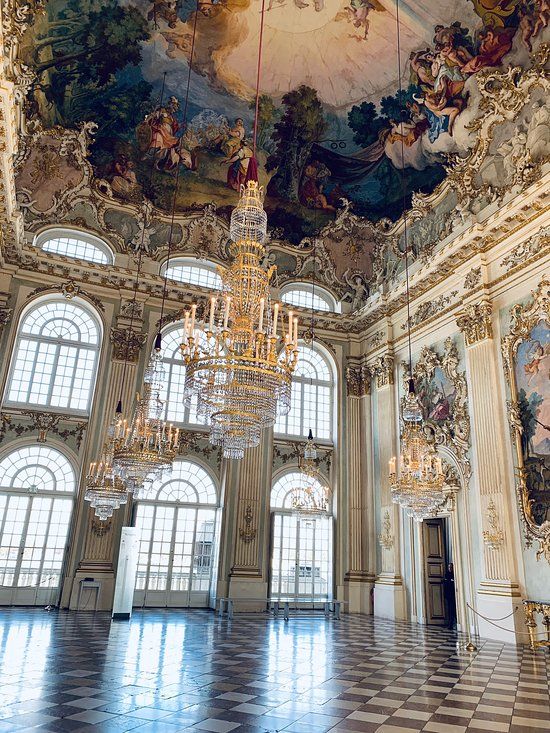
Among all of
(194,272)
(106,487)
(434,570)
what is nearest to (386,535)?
(434,570)

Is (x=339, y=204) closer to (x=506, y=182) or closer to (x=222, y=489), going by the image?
(x=506, y=182)

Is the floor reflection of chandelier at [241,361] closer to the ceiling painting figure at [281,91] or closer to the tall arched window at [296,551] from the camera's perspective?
the tall arched window at [296,551]

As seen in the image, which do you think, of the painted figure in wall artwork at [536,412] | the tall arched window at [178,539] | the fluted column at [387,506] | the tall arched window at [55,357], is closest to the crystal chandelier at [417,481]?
the painted figure in wall artwork at [536,412]

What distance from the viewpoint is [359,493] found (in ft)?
52.0

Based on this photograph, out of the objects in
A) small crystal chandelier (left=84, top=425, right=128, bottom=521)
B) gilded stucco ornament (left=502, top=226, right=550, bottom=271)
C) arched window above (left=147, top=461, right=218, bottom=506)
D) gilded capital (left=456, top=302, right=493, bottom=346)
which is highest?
gilded stucco ornament (left=502, top=226, right=550, bottom=271)

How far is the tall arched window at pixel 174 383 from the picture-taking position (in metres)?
15.1

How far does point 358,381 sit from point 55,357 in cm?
883

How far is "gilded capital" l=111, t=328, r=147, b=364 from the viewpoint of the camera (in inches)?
582

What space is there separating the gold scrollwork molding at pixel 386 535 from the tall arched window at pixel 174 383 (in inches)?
227

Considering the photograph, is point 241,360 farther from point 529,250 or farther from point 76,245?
point 76,245

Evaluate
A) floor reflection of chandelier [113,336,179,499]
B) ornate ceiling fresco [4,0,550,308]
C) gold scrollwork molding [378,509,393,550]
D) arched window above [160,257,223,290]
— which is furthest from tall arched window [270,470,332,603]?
floor reflection of chandelier [113,336,179,499]

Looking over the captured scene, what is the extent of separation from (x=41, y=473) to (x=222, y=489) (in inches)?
184

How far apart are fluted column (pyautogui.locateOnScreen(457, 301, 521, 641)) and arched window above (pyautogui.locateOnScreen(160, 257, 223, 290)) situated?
25.3 ft

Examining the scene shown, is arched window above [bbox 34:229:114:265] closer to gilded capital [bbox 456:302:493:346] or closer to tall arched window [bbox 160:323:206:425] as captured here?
tall arched window [bbox 160:323:206:425]
